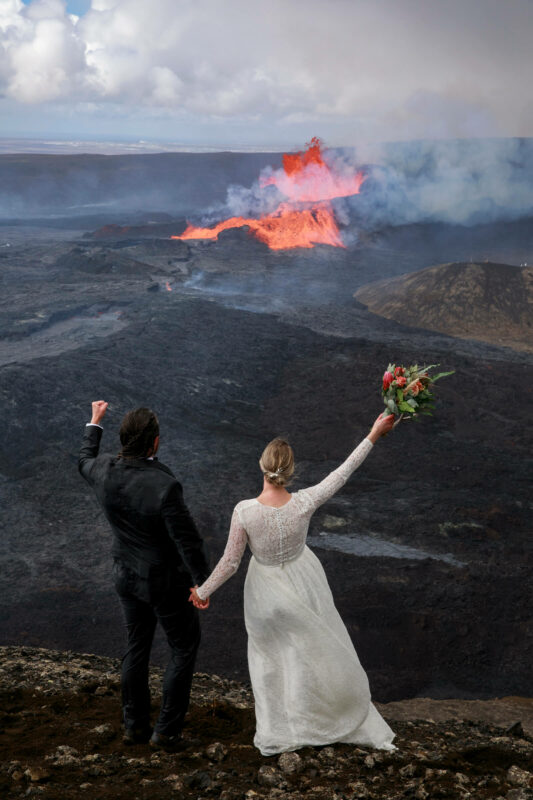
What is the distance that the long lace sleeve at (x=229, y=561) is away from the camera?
359cm

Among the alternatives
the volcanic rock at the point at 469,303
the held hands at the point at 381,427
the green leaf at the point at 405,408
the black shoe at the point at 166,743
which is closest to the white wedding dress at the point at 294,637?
the held hands at the point at 381,427

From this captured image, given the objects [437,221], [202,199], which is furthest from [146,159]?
[437,221]

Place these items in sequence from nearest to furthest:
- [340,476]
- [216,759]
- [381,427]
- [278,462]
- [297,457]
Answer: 1. [278,462]
2. [216,759]
3. [340,476]
4. [381,427]
5. [297,457]

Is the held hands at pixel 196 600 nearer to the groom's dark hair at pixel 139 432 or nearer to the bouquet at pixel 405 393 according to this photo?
the groom's dark hair at pixel 139 432

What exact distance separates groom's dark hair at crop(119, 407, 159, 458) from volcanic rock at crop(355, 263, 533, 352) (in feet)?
62.5

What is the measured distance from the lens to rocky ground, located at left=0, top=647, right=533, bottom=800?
329 centimetres

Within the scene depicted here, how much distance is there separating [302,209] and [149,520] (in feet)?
126

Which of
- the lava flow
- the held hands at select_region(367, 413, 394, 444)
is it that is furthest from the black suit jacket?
the lava flow

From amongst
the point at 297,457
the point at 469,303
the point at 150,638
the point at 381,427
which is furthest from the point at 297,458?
the point at 469,303

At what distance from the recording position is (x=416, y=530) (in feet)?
32.6

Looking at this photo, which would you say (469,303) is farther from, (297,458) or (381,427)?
(381,427)

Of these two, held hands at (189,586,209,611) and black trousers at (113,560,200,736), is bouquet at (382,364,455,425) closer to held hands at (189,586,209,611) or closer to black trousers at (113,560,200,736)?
held hands at (189,586,209,611)

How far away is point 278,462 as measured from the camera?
3430 mm

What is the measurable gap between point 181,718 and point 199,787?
527 mm
